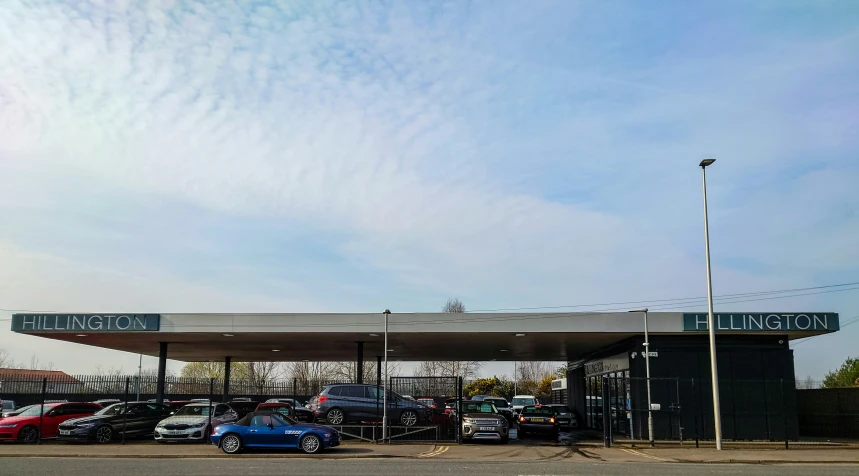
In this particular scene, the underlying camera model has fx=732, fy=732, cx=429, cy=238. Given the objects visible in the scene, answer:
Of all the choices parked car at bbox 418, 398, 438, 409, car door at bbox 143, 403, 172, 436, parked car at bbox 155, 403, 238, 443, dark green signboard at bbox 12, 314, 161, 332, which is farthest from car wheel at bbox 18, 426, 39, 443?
parked car at bbox 418, 398, 438, 409

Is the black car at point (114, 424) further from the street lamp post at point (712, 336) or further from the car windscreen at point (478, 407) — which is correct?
the street lamp post at point (712, 336)

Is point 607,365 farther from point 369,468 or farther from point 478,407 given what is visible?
point 369,468

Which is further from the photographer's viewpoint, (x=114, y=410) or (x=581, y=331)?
(x=581, y=331)

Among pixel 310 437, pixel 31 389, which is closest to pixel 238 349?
pixel 31 389

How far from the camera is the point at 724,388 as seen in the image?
29.4m

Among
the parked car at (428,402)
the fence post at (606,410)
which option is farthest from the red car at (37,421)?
the fence post at (606,410)

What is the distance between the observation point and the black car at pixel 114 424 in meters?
25.2

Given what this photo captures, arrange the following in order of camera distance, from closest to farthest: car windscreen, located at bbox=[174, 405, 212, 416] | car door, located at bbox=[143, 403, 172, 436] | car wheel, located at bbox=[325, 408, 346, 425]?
car windscreen, located at bbox=[174, 405, 212, 416] → car wheel, located at bbox=[325, 408, 346, 425] → car door, located at bbox=[143, 403, 172, 436]

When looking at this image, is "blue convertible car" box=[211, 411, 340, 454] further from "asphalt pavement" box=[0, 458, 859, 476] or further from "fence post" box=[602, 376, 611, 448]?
"fence post" box=[602, 376, 611, 448]

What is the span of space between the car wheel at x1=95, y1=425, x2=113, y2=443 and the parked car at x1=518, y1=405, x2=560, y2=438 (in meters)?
16.2

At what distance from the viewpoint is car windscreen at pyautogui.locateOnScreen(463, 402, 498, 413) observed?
27.4m

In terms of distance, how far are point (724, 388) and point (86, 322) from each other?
86.3ft

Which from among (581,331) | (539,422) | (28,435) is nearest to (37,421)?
(28,435)

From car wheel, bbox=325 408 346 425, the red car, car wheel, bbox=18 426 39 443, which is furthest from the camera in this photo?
car wheel, bbox=325 408 346 425
